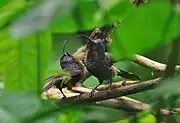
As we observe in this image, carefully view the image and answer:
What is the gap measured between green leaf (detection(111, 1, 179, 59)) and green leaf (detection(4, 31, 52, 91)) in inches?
5.7

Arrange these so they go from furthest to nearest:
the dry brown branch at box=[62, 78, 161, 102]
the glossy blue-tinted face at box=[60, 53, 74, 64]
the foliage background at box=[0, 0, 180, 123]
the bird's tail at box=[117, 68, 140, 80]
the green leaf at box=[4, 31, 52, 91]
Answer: the bird's tail at box=[117, 68, 140, 80] < the glossy blue-tinted face at box=[60, 53, 74, 64] < the dry brown branch at box=[62, 78, 161, 102] < the green leaf at box=[4, 31, 52, 91] < the foliage background at box=[0, 0, 180, 123]

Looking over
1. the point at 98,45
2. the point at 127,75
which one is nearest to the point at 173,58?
the point at 98,45

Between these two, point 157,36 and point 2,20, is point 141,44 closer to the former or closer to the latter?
point 157,36

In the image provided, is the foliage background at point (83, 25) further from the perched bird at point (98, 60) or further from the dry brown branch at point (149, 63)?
→ the dry brown branch at point (149, 63)

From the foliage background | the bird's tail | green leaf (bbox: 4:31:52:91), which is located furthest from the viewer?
the bird's tail

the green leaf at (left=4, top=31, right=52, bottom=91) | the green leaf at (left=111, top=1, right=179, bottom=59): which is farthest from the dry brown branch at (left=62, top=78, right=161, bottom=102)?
the green leaf at (left=111, top=1, right=179, bottom=59)

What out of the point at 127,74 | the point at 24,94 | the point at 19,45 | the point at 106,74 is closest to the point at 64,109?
the point at 24,94

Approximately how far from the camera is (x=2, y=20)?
34 centimetres

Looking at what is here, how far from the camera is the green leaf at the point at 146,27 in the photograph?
9.9 inches

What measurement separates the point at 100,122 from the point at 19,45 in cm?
15

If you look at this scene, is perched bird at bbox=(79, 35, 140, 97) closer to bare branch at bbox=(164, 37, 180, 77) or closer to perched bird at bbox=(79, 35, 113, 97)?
perched bird at bbox=(79, 35, 113, 97)

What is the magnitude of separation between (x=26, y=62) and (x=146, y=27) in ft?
0.80

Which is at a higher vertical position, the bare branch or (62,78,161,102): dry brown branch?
the bare branch

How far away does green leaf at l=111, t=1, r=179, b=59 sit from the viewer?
0.25 meters
